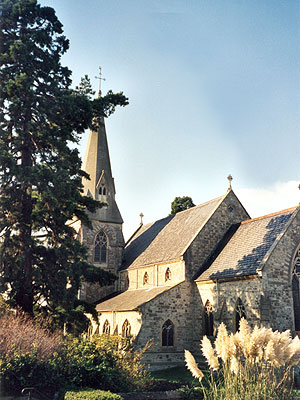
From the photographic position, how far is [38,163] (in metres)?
19.0

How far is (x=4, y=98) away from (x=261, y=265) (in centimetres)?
1460

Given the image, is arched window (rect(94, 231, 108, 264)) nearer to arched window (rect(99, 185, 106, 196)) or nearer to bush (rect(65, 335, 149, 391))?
arched window (rect(99, 185, 106, 196))

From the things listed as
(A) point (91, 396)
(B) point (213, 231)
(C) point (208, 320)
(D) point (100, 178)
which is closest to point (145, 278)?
(B) point (213, 231)

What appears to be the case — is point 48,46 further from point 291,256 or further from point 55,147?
point 291,256

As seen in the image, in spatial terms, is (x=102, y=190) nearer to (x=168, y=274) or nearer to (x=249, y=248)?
(x=168, y=274)

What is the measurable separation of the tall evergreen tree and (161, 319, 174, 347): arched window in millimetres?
7065

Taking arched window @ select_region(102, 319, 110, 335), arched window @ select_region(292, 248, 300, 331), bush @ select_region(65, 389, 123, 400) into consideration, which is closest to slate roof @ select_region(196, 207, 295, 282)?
arched window @ select_region(292, 248, 300, 331)

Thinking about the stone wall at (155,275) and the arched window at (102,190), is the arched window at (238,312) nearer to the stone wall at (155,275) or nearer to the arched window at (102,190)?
the stone wall at (155,275)

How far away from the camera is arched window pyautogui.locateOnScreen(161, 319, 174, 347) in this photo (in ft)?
77.0

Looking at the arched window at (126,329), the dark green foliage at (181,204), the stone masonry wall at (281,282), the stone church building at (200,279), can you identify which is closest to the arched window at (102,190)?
the stone church building at (200,279)

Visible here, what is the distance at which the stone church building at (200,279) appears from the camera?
20328 mm

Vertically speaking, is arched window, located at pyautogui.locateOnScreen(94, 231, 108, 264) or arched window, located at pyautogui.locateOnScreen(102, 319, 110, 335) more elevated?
arched window, located at pyautogui.locateOnScreen(94, 231, 108, 264)

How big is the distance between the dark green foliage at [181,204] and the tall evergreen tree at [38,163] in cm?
2722

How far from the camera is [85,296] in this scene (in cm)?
3259
